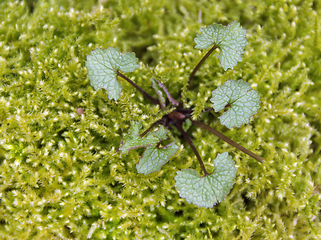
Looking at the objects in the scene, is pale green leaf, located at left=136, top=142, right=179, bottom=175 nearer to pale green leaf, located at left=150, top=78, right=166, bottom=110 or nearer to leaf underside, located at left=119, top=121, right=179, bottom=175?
leaf underside, located at left=119, top=121, right=179, bottom=175

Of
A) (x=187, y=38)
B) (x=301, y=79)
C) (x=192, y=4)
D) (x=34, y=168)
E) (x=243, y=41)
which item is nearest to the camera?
(x=243, y=41)

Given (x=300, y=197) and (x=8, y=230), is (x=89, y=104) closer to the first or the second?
(x=8, y=230)

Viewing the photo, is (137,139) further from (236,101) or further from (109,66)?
(236,101)

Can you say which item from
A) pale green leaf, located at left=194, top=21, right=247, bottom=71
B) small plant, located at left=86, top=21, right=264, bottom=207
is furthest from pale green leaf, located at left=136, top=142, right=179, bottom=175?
pale green leaf, located at left=194, top=21, right=247, bottom=71

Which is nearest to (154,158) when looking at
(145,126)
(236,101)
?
(145,126)

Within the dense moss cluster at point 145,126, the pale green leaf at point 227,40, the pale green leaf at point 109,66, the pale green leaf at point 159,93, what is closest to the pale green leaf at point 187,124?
the dense moss cluster at point 145,126

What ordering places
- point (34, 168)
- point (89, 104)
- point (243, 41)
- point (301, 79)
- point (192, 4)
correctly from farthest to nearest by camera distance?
point (192, 4) < point (301, 79) < point (89, 104) < point (34, 168) < point (243, 41)

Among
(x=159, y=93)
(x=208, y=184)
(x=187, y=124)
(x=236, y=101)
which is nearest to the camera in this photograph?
→ (x=208, y=184)

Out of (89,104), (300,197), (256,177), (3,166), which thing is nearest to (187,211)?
(256,177)
